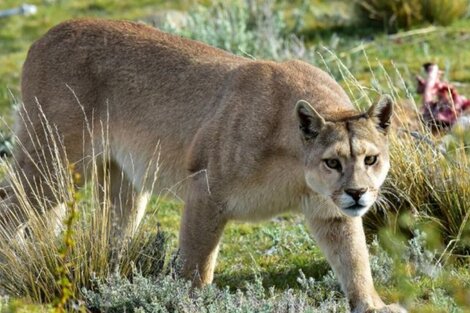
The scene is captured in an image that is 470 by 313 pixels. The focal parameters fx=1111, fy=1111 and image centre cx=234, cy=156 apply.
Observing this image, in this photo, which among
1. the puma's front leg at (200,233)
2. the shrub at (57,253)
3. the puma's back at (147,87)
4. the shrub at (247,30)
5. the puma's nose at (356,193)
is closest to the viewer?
the puma's nose at (356,193)

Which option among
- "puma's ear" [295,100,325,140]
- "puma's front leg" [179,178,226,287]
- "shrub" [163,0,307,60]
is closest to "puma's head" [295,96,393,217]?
"puma's ear" [295,100,325,140]

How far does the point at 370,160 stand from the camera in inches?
283

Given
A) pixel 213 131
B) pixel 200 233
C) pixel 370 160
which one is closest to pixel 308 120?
pixel 370 160

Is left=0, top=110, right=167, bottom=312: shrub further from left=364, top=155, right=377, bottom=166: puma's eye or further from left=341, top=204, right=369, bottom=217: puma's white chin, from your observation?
left=364, top=155, right=377, bottom=166: puma's eye

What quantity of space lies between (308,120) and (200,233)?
1.15m

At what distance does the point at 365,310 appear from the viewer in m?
7.47

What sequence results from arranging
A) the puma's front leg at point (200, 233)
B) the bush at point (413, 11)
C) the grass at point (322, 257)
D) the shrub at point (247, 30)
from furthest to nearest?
the bush at point (413, 11) < the shrub at point (247, 30) < the puma's front leg at point (200, 233) < the grass at point (322, 257)

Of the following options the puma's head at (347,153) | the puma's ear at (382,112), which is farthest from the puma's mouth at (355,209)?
the puma's ear at (382,112)

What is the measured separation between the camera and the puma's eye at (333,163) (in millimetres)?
7160

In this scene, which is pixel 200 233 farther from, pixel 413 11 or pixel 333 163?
pixel 413 11

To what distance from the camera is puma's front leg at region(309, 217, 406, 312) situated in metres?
7.57

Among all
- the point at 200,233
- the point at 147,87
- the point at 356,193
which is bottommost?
the point at 200,233

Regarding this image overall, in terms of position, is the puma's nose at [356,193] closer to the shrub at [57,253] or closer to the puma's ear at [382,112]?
the puma's ear at [382,112]

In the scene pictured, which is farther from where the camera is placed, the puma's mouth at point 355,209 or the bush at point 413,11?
the bush at point 413,11
